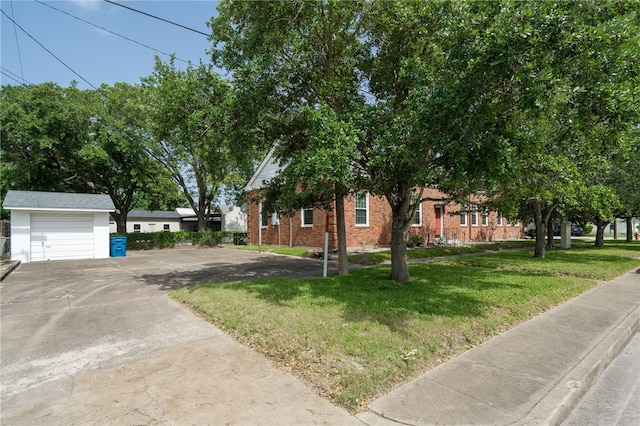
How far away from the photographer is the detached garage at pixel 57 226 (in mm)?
15031

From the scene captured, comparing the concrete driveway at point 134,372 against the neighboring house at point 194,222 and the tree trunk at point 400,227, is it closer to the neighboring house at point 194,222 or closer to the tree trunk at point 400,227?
the tree trunk at point 400,227

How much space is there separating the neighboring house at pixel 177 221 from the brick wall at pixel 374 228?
10.4 meters

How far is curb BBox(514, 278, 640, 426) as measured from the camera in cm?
305

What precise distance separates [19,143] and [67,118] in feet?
10.1

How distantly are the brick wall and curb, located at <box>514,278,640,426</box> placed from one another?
9.50m

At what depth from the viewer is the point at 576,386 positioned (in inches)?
140

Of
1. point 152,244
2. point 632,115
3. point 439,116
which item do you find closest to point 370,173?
point 439,116

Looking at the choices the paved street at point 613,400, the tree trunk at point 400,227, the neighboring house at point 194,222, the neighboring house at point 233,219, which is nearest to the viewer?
the paved street at point 613,400

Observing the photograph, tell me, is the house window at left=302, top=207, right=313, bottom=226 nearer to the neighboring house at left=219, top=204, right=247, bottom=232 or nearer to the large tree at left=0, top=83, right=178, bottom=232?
the large tree at left=0, top=83, right=178, bottom=232

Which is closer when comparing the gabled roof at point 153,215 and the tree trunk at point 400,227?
the tree trunk at point 400,227

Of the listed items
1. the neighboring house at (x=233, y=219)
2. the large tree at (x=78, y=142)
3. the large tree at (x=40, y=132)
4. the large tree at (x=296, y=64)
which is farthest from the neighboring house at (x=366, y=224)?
the large tree at (x=40, y=132)

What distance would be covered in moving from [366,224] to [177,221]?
1202 inches

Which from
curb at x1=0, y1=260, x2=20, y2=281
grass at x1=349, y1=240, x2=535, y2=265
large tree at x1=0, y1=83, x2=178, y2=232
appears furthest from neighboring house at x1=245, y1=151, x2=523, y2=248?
curb at x1=0, y1=260, x2=20, y2=281

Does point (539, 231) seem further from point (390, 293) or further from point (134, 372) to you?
point (134, 372)
